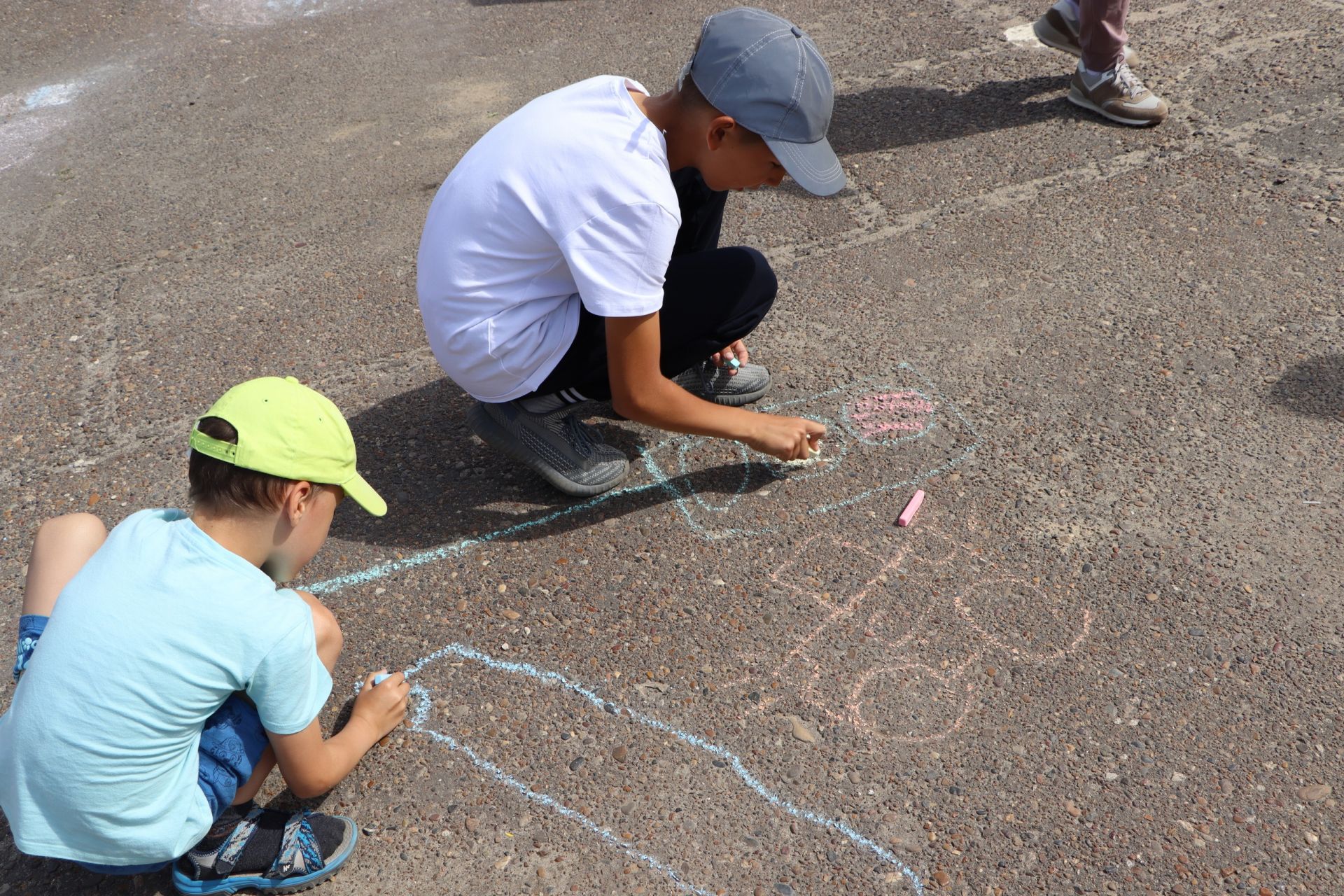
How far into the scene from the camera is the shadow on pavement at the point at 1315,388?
2925 mm

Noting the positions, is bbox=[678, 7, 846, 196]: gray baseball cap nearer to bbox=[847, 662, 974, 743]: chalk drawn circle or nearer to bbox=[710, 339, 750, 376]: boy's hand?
bbox=[710, 339, 750, 376]: boy's hand

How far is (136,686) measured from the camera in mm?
1669

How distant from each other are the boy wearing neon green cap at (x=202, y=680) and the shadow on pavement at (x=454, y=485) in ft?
2.29

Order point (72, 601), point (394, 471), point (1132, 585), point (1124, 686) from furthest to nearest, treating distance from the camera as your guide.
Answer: point (394, 471) → point (1132, 585) → point (1124, 686) → point (72, 601)

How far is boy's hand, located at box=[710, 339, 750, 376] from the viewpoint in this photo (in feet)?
9.97

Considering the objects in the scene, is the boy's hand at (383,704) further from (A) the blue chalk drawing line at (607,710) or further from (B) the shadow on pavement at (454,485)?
(B) the shadow on pavement at (454,485)

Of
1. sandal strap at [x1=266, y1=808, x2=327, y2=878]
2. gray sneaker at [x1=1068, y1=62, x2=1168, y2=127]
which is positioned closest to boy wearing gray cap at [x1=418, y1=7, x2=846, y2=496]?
sandal strap at [x1=266, y1=808, x2=327, y2=878]

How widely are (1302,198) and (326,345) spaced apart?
3445mm

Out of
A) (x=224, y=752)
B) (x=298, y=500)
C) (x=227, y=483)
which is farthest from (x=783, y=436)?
(x=224, y=752)

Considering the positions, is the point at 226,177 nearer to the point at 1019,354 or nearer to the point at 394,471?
the point at 394,471

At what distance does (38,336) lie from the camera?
11.3 ft

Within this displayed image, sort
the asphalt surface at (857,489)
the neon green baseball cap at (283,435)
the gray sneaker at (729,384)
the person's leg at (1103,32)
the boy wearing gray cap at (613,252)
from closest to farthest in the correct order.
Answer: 1. the neon green baseball cap at (283,435)
2. the asphalt surface at (857,489)
3. the boy wearing gray cap at (613,252)
4. the gray sneaker at (729,384)
5. the person's leg at (1103,32)

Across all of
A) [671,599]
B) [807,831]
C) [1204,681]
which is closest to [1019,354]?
[1204,681]

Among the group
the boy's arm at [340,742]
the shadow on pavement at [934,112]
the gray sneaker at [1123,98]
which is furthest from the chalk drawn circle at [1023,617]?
the gray sneaker at [1123,98]
